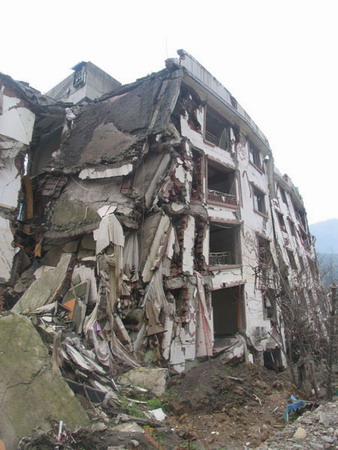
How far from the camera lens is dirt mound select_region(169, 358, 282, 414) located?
6555 millimetres

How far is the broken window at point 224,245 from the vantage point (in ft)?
41.2

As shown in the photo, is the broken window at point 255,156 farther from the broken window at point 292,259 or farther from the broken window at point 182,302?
the broken window at point 182,302

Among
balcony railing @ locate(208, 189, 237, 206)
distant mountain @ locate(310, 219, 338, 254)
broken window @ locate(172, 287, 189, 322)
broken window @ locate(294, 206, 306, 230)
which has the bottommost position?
broken window @ locate(172, 287, 189, 322)

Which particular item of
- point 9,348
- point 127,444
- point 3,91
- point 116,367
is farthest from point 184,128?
point 127,444

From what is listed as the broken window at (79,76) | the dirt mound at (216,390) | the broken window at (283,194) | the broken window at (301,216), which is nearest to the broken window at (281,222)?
the broken window at (283,194)

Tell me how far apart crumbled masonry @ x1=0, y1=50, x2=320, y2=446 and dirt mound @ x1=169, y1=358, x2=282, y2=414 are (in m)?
0.93

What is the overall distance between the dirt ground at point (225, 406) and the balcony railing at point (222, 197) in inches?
230

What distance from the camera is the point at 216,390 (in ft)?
23.8

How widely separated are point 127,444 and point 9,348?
7.42 feet

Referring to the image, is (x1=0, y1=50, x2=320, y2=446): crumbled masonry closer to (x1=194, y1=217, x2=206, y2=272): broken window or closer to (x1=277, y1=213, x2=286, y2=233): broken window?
(x1=194, y1=217, x2=206, y2=272): broken window

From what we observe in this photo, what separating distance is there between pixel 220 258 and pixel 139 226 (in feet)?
15.5

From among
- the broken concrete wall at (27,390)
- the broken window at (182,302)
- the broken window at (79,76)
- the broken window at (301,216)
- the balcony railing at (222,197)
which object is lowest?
the broken concrete wall at (27,390)

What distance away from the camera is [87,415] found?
458 cm

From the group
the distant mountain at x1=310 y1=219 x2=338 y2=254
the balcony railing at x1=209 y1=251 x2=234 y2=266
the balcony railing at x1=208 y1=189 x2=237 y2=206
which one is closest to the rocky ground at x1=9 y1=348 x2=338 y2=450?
the balcony railing at x1=209 y1=251 x2=234 y2=266
